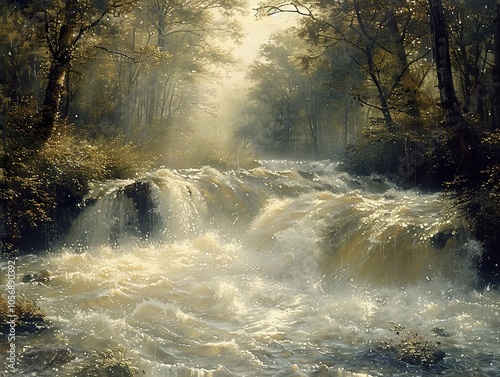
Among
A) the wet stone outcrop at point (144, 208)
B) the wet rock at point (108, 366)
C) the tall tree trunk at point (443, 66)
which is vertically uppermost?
the tall tree trunk at point (443, 66)

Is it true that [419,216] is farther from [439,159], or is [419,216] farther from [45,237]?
[45,237]

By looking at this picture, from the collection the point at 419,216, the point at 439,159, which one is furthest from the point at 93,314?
the point at 439,159

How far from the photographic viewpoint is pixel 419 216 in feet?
37.3

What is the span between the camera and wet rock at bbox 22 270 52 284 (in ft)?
32.2

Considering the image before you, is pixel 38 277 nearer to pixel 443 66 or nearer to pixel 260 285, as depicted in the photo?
pixel 260 285

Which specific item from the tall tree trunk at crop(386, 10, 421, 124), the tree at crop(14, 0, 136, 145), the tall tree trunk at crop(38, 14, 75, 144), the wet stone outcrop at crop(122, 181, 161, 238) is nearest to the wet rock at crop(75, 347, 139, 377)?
the wet stone outcrop at crop(122, 181, 161, 238)

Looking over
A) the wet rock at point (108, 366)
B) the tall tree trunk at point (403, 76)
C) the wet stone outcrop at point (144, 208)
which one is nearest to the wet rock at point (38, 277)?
the wet stone outcrop at point (144, 208)

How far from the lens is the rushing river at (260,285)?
22.0 feet

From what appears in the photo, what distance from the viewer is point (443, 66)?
1299 centimetres

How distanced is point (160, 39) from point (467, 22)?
538 inches

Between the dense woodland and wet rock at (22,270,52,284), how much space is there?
1.46 m

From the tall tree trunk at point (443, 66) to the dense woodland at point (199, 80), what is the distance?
0.10 ft

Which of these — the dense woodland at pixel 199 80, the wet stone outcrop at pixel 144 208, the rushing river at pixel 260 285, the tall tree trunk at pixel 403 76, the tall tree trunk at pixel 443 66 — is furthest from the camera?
the tall tree trunk at pixel 403 76

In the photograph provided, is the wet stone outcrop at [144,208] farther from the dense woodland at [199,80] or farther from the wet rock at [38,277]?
the wet rock at [38,277]
